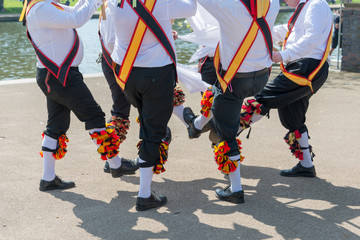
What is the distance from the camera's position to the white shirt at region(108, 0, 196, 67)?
3.73 metres

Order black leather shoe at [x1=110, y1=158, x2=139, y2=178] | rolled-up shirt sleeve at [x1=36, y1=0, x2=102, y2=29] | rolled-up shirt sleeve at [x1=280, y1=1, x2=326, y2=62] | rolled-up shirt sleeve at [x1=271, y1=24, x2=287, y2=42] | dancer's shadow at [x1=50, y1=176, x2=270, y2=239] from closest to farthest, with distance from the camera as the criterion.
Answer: dancer's shadow at [x1=50, y1=176, x2=270, y2=239] < rolled-up shirt sleeve at [x1=36, y1=0, x2=102, y2=29] < rolled-up shirt sleeve at [x1=280, y1=1, x2=326, y2=62] < black leather shoe at [x1=110, y1=158, x2=139, y2=178] < rolled-up shirt sleeve at [x1=271, y1=24, x2=287, y2=42]

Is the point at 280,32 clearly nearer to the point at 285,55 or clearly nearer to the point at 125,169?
the point at 285,55

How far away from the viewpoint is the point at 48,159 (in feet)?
14.9

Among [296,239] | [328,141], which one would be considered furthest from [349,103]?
[296,239]

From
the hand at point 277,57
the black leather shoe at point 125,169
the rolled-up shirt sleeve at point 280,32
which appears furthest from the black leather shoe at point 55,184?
the rolled-up shirt sleeve at point 280,32

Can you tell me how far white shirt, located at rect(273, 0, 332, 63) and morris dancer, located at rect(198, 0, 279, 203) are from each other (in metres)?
0.33

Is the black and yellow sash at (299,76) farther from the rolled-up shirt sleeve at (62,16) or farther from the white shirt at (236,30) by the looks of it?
the rolled-up shirt sleeve at (62,16)

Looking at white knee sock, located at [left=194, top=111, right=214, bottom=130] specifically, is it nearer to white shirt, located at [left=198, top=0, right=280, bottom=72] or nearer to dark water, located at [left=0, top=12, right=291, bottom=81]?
white shirt, located at [left=198, top=0, right=280, bottom=72]

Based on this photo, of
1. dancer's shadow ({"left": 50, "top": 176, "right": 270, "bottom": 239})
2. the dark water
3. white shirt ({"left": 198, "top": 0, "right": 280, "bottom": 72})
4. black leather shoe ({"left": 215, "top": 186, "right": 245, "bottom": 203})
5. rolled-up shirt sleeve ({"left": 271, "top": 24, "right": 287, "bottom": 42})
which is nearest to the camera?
dancer's shadow ({"left": 50, "top": 176, "right": 270, "bottom": 239})

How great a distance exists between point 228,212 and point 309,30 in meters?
1.67

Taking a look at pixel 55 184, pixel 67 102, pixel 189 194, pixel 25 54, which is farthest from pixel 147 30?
pixel 25 54

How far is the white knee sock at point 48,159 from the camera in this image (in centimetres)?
450

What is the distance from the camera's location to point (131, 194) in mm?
4492

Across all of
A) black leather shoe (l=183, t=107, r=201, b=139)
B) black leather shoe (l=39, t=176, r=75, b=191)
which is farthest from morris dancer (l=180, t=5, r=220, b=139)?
black leather shoe (l=39, t=176, r=75, b=191)
